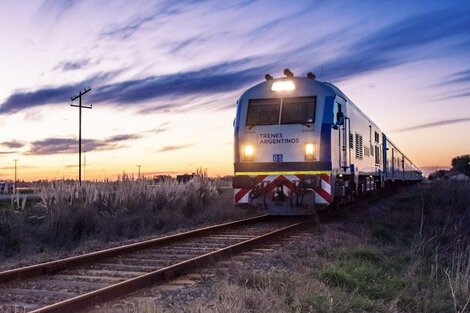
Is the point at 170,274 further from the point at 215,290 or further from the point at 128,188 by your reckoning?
the point at 128,188

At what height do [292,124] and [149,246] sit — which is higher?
[292,124]

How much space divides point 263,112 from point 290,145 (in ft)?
4.28

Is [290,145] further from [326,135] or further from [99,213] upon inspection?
[99,213]

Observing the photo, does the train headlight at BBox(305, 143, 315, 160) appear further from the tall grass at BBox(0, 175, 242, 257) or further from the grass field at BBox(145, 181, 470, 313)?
the tall grass at BBox(0, 175, 242, 257)

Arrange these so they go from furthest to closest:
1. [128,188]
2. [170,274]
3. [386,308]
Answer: [128,188], [170,274], [386,308]

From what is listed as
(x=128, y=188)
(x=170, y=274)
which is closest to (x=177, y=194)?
(x=128, y=188)

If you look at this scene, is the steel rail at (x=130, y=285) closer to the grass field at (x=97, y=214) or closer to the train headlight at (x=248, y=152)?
the grass field at (x=97, y=214)

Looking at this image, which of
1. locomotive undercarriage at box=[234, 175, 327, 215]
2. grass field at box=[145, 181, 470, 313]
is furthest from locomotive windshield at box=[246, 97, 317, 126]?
grass field at box=[145, 181, 470, 313]

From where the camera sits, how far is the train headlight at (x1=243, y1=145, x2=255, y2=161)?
49.4 feet

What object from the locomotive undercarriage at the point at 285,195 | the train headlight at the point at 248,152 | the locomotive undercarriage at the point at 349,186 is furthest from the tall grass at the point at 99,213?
the locomotive undercarriage at the point at 349,186

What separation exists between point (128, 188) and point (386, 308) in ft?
42.9

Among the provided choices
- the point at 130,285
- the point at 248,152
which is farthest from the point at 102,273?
the point at 248,152

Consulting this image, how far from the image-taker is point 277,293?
6.37m

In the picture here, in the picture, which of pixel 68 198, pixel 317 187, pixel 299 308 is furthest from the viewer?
pixel 68 198
